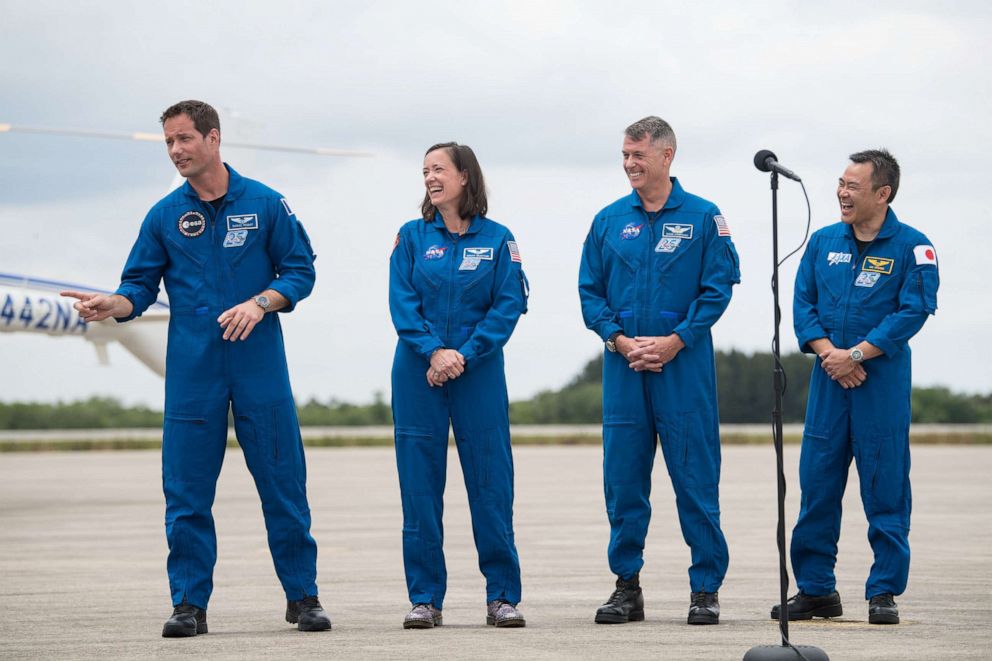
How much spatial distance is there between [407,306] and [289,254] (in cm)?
64

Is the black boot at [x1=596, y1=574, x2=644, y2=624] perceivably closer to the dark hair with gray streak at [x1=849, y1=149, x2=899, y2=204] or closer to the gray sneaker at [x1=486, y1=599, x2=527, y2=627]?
the gray sneaker at [x1=486, y1=599, x2=527, y2=627]

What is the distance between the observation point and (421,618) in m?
7.05

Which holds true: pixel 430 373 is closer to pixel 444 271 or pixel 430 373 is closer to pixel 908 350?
pixel 444 271

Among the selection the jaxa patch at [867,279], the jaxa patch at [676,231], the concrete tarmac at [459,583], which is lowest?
the concrete tarmac at [459,583]

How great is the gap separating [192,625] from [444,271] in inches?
83.5

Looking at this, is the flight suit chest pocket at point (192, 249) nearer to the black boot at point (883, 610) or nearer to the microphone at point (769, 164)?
the microphone at point (769, 164)

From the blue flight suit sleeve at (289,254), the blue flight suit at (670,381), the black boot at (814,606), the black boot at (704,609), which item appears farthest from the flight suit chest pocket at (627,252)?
the black boot at (814,606)

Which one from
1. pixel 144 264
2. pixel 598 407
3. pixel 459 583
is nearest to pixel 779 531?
pixel 144 264

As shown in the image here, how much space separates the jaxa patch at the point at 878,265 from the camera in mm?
7551

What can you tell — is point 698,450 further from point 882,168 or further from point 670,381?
point 882,168

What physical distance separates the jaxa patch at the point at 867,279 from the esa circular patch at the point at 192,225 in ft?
11.1

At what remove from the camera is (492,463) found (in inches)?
288

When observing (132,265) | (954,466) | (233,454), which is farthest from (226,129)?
(132,265)

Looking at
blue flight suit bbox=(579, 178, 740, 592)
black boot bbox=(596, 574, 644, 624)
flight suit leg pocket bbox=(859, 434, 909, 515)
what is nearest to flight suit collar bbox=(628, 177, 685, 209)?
blue flight suit bbox=(579, 178, 740, 592)
